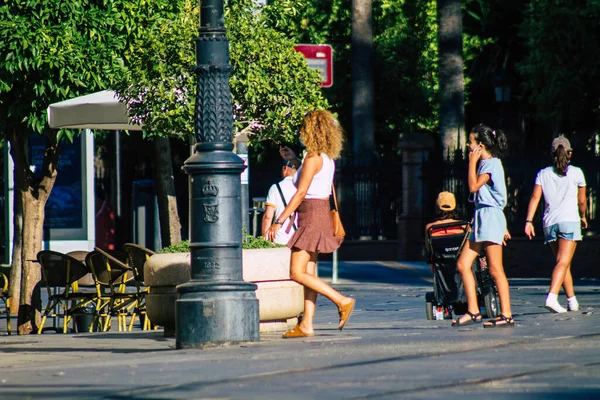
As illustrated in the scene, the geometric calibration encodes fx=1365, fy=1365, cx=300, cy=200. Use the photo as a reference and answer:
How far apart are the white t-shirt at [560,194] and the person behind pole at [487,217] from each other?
1803mm

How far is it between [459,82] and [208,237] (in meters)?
17.8

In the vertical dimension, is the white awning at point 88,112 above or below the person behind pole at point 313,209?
above

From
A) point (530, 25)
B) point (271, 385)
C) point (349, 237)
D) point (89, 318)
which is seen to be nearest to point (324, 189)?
point (271, 385)

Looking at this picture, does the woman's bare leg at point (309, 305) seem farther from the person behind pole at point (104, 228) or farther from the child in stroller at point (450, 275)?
the person behind pole at point (104, 228)

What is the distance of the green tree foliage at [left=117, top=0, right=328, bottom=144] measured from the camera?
1278cm

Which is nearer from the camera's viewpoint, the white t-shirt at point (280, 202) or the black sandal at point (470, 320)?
the black sandal at point (470, 320)

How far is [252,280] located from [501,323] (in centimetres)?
209

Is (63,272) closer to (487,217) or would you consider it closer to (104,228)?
(487,217)

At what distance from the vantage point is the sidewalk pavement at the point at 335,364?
23.0 feet

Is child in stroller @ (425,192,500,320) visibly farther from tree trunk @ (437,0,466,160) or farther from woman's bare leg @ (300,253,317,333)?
tree trunk @ (437,0,466,160)

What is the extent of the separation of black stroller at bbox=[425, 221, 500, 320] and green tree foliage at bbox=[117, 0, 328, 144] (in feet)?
5.89

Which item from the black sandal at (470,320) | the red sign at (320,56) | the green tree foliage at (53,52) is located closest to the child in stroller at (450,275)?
the black sandal at (470,320)

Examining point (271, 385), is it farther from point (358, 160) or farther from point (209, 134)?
point (358, 160)

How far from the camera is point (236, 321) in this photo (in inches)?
379
